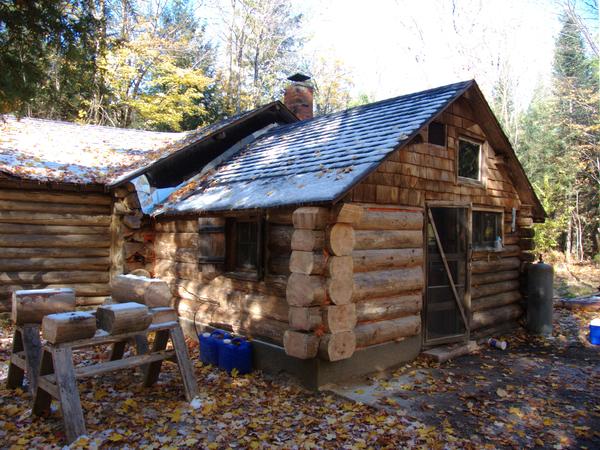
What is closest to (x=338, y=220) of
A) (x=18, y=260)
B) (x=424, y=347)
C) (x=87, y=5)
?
(x=424, y=347)

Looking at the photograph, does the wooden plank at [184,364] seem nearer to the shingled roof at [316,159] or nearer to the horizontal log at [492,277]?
the shingled roof at [316,159]

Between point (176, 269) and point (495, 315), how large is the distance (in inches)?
257

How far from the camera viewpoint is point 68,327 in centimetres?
482

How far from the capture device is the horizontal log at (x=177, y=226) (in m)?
8.73

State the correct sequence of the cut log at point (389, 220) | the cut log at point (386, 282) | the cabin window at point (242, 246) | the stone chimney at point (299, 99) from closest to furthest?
the cut log at point (386, 282) < the cut log at point (389, 220) < the cabin window at point (242, 246) < the stone chimney at point (299, 99)

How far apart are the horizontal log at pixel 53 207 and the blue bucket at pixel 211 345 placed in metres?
4.27

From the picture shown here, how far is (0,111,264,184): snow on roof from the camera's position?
9.70m

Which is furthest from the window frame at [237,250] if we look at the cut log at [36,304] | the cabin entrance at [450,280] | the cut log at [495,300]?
the cut log at [495,300]

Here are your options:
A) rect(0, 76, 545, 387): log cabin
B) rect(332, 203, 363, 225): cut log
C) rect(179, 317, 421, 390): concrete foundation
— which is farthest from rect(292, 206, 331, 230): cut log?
rect(179, 317, 421, 390): concrete foundation

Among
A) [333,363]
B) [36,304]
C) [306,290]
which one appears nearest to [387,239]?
[306,290]

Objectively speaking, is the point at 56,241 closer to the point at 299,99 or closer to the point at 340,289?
the point at 340,289

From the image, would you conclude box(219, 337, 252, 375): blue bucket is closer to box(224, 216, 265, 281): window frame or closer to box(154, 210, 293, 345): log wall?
box(154, 210, 293, 345): log wall

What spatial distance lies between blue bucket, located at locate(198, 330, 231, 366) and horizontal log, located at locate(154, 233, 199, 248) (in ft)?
6.04

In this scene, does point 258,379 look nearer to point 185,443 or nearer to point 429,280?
point 185,443
